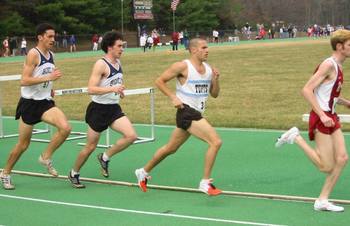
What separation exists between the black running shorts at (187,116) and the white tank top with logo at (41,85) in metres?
1.99

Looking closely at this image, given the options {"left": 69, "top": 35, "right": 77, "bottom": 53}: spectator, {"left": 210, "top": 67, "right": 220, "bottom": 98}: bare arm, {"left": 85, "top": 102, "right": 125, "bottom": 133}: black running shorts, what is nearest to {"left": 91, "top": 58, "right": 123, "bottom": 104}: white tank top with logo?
{"left": 85, "top": 102, "right": 125, "bottom": 133}: black running shorts

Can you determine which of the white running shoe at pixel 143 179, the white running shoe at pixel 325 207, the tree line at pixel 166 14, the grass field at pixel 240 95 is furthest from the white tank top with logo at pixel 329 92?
the tree line at pixel 166 14

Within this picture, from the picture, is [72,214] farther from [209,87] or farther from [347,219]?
[347,219]

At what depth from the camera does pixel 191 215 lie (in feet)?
23.7

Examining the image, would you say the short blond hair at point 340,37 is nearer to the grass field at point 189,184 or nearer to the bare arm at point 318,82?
the bare arm at point 318,82

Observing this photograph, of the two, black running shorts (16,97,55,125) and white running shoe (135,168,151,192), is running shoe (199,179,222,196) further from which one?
black running shorts (16,97,55,125)

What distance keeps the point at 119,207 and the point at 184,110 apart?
4.57ft

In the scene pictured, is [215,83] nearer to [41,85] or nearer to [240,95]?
[41,85]

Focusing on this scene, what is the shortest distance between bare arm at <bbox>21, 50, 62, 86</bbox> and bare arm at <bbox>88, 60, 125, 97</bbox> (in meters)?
0.43

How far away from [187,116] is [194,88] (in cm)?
35

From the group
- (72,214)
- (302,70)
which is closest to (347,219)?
(72,214)

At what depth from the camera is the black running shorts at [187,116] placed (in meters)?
8.06

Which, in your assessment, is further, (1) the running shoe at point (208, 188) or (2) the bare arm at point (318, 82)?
(1) the running shoe at point (208, 188)

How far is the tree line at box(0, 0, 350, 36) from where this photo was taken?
70625 millimetres
